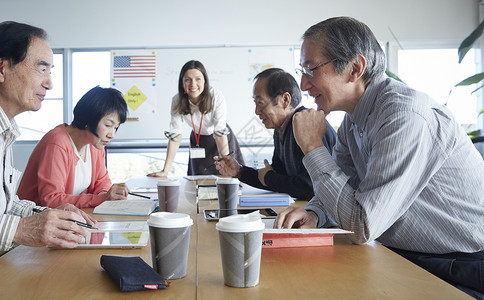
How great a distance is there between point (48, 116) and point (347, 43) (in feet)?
15.2

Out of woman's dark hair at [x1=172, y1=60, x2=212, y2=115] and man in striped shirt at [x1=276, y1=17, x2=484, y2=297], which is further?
woman's dark hair at [x1=172, y1=60, x2=212, y2=115]

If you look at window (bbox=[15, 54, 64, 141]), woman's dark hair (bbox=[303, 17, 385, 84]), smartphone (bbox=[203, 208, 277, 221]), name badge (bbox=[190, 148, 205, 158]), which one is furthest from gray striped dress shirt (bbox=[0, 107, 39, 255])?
window (bbox=[15, 54, 64, 141])

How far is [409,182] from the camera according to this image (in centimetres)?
114

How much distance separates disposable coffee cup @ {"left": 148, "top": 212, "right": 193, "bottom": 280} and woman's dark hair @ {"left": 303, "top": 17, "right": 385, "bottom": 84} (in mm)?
806

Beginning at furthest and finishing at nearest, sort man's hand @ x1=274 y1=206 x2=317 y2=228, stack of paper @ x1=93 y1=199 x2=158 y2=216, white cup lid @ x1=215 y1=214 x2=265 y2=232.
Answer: stack of paper @ x1=93 y1=199 x2=158 y2=216
man's hand @ x1=274 y1=206 x2=317 y2=228
white cup lid @ x1=215 y1=214 x2=265 y2=232

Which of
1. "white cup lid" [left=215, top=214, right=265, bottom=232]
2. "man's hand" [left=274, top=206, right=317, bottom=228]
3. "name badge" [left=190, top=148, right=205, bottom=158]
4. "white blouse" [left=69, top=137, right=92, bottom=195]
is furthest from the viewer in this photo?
"name badge" [left=190, top=148, right=205, bottom=158]

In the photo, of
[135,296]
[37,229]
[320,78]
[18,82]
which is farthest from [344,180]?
[18,82]

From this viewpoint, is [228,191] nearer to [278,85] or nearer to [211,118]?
[278,85]

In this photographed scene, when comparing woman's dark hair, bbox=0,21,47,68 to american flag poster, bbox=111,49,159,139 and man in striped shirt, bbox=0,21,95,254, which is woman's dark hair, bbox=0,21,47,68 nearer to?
man in striped shirt, bbox=0,21,95,254

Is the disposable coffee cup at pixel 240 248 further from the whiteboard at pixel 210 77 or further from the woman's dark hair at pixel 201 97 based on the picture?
the whiteboard at pixel 210 77

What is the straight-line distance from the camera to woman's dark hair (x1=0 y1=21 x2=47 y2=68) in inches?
59.4

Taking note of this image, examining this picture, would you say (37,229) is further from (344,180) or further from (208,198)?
(208,198)

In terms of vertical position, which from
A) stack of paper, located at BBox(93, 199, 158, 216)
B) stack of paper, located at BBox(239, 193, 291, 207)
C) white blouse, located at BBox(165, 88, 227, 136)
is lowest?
stack of paper, located at BBox(93, 199, 158, 216)

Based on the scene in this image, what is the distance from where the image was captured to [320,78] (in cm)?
144
